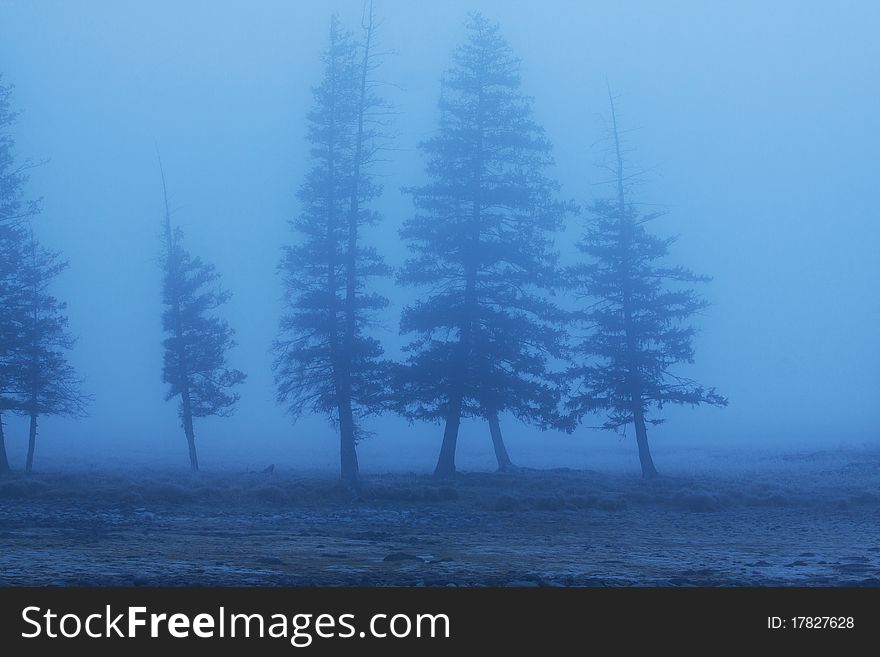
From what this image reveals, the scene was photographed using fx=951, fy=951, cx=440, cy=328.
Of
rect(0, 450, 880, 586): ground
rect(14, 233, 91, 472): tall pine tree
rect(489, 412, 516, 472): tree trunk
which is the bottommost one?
rect(0, 450, 880, 586): ground

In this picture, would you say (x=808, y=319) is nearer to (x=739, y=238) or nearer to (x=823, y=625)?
(x=739, y=238)

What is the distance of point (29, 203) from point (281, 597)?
101ft

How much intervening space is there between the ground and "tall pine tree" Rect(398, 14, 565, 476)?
2816 mm

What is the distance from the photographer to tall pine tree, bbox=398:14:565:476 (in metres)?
32.5

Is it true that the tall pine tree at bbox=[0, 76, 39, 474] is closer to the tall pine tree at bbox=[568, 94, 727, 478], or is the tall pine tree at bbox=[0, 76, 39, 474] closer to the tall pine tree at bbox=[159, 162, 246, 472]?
the tall pine tree at bbox=[159, 162, 246, 472]

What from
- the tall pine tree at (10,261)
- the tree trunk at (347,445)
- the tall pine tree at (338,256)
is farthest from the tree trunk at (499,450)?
the tall pine tree at (10,261)

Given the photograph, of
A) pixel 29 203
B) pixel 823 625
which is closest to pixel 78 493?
pixel 29 203

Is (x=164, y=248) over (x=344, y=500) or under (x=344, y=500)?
over

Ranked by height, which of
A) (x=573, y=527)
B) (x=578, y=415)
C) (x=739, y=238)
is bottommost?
(x=573, y=527)

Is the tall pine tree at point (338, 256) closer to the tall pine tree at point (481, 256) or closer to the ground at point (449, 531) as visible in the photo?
the tall pine tree at point (481, 256)

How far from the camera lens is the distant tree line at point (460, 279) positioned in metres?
32.6

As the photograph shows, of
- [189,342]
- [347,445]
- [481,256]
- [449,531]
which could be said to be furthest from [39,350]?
[449,531]

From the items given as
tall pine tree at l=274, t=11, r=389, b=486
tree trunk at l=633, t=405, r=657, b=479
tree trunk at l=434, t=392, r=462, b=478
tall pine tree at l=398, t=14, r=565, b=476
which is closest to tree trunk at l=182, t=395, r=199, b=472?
tall pine tree at l=274, t=11, r=389, b=486

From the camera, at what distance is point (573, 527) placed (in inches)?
823
